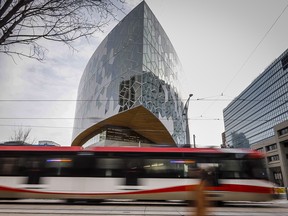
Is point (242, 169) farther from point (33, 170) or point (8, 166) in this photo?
point (8, 166)

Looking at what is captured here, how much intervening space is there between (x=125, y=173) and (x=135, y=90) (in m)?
23.4

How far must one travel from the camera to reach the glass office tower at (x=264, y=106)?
78000mm

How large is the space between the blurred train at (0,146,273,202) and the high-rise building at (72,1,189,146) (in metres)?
18.9

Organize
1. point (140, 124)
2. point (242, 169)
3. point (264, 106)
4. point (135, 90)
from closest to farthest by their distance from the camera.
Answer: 1. point (242, 169)
2. point (135, 90)
3. point (140, 124)
4. point (264, 106)

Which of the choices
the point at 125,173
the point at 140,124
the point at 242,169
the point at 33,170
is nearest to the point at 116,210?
the point at 125,173

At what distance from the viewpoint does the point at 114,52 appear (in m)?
42.6

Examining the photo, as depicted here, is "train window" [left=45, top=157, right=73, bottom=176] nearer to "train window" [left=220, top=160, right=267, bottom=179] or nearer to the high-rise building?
"train window" [left=220, top=160, right=267, bottom=179]

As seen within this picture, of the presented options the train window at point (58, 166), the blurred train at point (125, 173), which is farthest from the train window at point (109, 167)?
the train window at point (58, 166)

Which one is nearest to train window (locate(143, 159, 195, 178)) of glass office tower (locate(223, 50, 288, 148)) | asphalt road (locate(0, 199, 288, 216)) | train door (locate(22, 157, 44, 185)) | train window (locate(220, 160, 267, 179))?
train window (locate(220, 160, 267, 179))

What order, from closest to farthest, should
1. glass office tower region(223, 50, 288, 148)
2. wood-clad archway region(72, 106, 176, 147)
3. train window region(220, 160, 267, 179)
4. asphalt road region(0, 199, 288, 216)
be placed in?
asphalt road region(0, 199, 288, 216) < train window region(220, 160, 267, 179) < wood-clad archway region(72, 106, 176, 147) < glass office tower region(223, 50, 288, 148)

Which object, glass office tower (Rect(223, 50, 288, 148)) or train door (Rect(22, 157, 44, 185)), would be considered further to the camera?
glass office tower (Rect(223, 50, 288, 148))

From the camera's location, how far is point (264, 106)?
90938mm

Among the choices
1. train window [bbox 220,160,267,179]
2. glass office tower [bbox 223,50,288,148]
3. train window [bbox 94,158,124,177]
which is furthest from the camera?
glass office tower [bbox 223,50,288,148]

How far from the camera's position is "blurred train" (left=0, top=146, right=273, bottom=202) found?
1182cm
